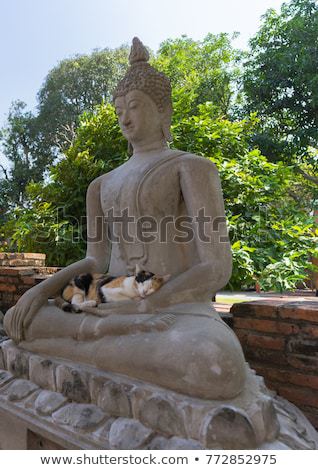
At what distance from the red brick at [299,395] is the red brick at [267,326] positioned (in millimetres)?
296

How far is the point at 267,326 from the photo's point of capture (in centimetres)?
201

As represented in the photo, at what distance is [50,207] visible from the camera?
5.54 meters

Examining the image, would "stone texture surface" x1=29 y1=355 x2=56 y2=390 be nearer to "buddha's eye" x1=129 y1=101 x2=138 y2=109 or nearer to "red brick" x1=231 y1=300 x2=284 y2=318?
"red brick" x1=231 y1=300 x2=284 y2=318

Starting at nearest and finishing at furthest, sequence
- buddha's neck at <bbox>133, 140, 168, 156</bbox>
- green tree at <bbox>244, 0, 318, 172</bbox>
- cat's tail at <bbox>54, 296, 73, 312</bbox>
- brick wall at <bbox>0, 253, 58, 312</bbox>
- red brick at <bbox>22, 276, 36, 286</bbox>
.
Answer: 1. cat's tail at <bbox>54, 296, 73, 312</bbox>
2. buddha's neck at <bbox>133, 140, 168, 156</bbox>
3. red brick at <bbox>22, 276, 36, 286</bbox>
4. brick wall at <bbox>0, 253, 58, 312</bbox>
5. green tree at <bbox>244, 0, 318, 172</bbox>

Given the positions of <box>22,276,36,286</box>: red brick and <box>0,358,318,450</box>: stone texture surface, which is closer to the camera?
<box>0,358,318,450</box>: stone texture surface

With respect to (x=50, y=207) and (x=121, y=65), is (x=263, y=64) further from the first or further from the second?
(x=121, y=65)

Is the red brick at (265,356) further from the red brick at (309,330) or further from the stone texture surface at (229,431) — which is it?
the stone texture surface at (229,431)

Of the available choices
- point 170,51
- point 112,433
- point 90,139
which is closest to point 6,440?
point 112,433

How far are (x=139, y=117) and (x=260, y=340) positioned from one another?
141 cm

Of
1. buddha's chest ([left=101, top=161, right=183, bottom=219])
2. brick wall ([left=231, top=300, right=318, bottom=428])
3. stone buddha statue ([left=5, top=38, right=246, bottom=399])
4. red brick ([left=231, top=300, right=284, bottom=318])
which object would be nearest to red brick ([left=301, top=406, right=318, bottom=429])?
brick wall ([left=231, top=300, right=318, bottom=428])

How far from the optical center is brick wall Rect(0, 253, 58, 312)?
362 centimetres

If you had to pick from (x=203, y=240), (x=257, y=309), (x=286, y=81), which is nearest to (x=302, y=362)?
(x=257, y=309)

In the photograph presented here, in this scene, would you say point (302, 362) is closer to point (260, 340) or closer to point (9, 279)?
point (260, 340)

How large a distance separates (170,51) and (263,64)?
3.85 meters
